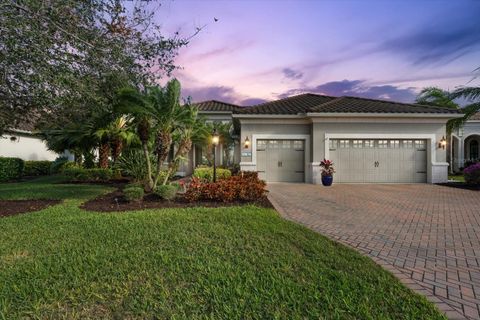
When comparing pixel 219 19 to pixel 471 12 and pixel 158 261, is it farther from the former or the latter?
pixel 471 12

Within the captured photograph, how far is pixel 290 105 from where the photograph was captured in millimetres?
16672

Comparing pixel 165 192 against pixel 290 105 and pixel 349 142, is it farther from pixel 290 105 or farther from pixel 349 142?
pixel 290 105

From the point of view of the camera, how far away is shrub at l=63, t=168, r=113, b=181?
13656 mm

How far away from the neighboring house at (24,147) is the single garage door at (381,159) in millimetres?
20519

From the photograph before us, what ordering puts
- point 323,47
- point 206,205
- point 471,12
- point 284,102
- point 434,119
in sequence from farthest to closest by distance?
point 284,102 < point 434,119 < point 323,47 < point 471,12 < point 206,205

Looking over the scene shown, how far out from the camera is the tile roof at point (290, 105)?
581 inches

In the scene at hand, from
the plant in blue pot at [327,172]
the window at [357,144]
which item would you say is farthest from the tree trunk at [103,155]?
the window at [357,144]

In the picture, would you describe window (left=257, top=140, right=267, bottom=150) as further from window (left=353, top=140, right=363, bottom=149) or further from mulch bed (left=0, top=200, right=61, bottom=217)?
mulch bed (left=0, top=200, right=61, bottom=217)

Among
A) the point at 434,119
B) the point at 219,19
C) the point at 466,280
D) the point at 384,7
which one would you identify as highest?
the point at 384,7

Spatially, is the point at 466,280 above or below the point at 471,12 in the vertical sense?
below

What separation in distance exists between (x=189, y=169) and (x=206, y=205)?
12420 mm

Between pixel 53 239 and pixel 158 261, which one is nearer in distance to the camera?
pixel 158 261

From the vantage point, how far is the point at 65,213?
6.68 meters

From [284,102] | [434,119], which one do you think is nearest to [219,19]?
[284,102]
